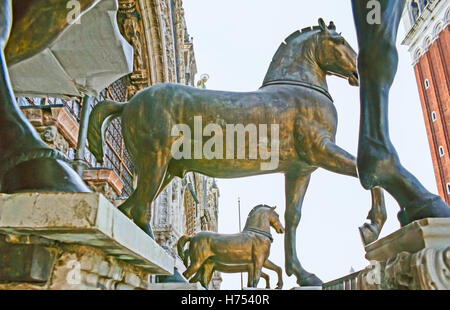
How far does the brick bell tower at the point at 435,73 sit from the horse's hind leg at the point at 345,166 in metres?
28.2

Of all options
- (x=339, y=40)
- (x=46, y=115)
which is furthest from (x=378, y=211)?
(x=46, y=115)

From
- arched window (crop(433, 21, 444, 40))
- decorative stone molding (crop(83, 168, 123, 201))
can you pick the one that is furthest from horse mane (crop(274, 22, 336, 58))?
arched window (crop(433, 21, 444, 40))

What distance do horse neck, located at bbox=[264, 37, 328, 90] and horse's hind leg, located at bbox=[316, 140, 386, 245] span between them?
1.93 ft

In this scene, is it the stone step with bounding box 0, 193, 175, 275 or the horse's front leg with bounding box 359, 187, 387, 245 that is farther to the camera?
the horse's front leg with bounding box 359, 187, 387, 245

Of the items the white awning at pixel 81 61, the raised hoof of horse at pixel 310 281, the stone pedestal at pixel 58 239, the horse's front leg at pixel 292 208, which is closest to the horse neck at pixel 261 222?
the horse's front leg at pixel 292 208

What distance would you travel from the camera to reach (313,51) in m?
3.14

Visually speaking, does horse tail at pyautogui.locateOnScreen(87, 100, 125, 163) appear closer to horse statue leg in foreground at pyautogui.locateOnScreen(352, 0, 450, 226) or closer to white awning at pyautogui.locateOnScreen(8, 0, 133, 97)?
white awning at pyautogui.locateOnScreen(8, 0, 133, 97)

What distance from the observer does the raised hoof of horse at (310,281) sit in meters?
2.74

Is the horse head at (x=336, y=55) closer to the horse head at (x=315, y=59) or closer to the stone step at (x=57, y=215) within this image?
the horse head at (x=315, y=59)

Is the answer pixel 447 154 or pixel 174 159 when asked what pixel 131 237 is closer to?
pixel 174 159

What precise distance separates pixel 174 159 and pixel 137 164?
247 millimetres

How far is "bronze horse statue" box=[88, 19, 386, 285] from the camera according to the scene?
2.60m

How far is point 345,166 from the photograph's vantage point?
8.25 feet

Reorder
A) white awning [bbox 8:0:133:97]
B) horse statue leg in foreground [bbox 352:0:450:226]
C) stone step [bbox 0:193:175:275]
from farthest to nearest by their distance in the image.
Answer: white awning [bbox 8:0:133:97] < horse statue leg in foreground [bbox 352:0:450:226] < stone step [bbox 0:193:175:275]
